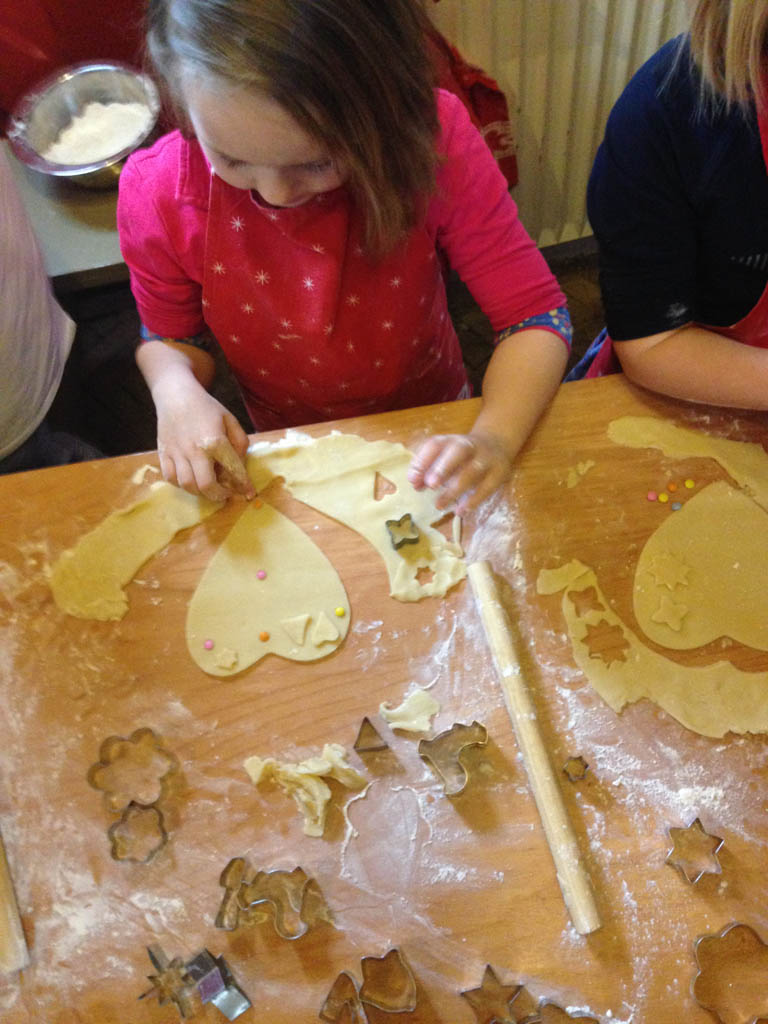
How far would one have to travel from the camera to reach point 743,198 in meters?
0.73

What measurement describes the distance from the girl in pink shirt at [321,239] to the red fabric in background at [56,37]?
0.64 meters

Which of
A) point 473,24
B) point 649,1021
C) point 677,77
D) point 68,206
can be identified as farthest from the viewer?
point 68,206

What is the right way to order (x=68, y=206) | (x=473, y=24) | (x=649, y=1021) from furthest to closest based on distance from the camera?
(x=68, y=206)
(x=473, y=24)
(x=649, y=1021)

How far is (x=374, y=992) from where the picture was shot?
58 centimetres

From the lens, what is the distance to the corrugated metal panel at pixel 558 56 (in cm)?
120

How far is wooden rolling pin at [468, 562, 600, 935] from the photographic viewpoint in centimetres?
59

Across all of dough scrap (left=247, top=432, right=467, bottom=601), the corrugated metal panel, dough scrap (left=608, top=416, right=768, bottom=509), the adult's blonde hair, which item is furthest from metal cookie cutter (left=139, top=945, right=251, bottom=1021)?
the corrugated metal panel

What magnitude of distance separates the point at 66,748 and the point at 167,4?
0.64m

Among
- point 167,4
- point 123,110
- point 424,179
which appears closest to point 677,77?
point 424,179

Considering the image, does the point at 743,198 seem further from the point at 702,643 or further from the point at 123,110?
the point at 123,110

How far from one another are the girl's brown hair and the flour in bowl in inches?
26.8

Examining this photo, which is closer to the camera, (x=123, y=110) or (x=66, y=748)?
(x=66, y=748)

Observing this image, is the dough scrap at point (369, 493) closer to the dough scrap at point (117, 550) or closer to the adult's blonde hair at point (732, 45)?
the dough scrap at point (117, 550)

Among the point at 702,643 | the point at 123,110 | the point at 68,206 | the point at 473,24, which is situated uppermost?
the point at 473,24
